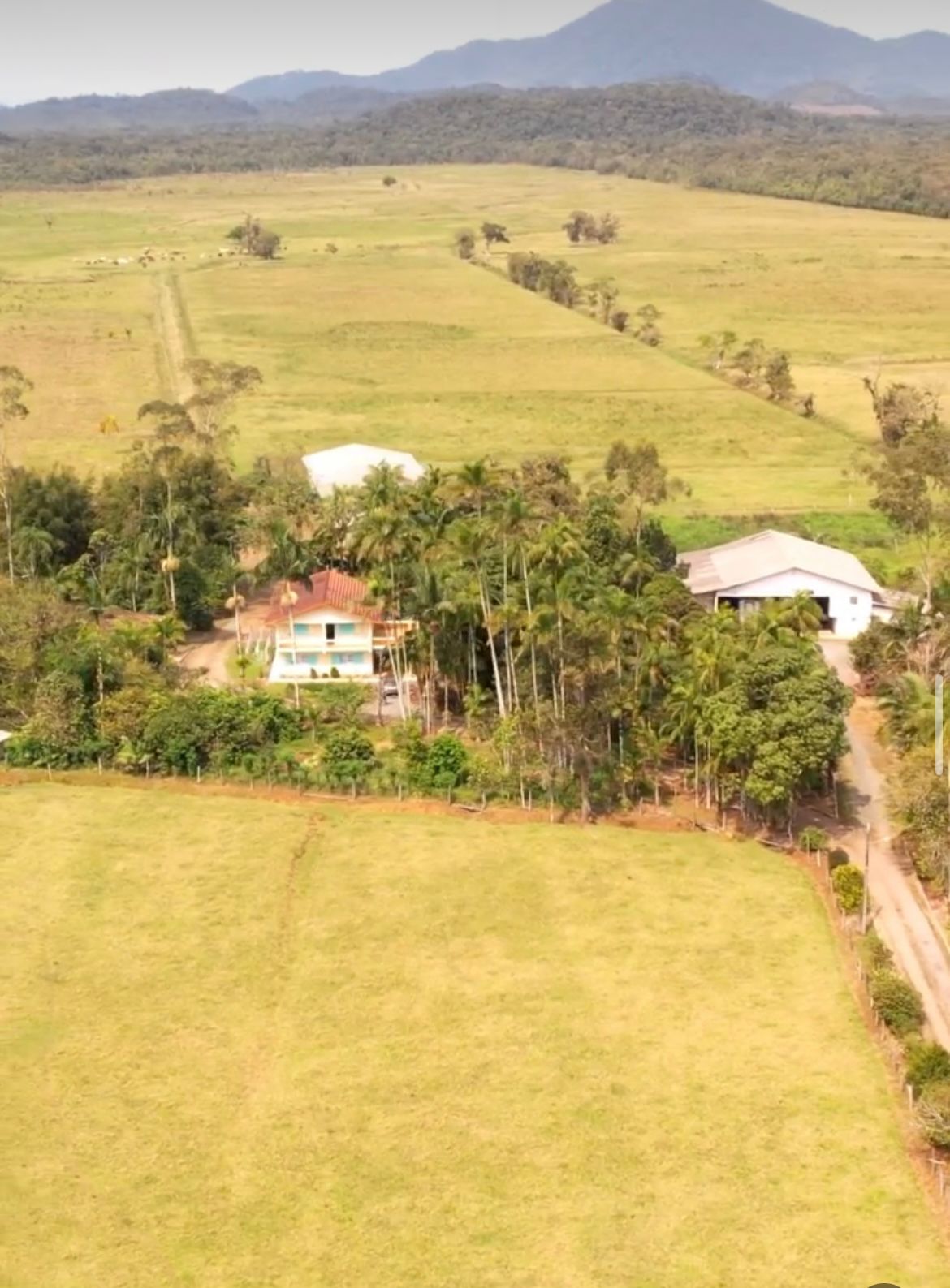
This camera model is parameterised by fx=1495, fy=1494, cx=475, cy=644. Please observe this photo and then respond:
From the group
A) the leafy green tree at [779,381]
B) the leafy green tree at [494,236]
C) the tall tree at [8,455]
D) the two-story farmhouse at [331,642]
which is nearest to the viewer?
the two-story farmhouse at [331,642]

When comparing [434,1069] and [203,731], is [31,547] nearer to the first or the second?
[203,731]

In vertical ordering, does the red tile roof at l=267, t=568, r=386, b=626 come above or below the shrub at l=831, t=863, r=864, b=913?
above

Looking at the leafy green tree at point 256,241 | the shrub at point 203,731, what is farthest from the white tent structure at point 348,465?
the leafy green tree at point 256,241

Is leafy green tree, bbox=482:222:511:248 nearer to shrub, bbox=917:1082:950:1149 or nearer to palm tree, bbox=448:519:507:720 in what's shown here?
palm tree, bbox=448:519:507:720

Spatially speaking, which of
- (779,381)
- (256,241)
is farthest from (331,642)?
(256,241)

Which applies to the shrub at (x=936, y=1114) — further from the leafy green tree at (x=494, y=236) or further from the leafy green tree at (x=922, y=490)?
the leafy green tree at (x=494, y=236)

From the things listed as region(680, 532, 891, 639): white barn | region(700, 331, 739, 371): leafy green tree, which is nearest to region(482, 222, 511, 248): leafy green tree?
region(700, 331, 739, 371): leafy green tree

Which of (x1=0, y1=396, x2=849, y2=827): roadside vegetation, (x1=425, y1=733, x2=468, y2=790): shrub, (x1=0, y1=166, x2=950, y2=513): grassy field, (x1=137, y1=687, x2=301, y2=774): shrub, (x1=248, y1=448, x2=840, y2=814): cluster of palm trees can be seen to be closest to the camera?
(x1=0, y1=396, x2=849, y2=827): roadside vegetation
